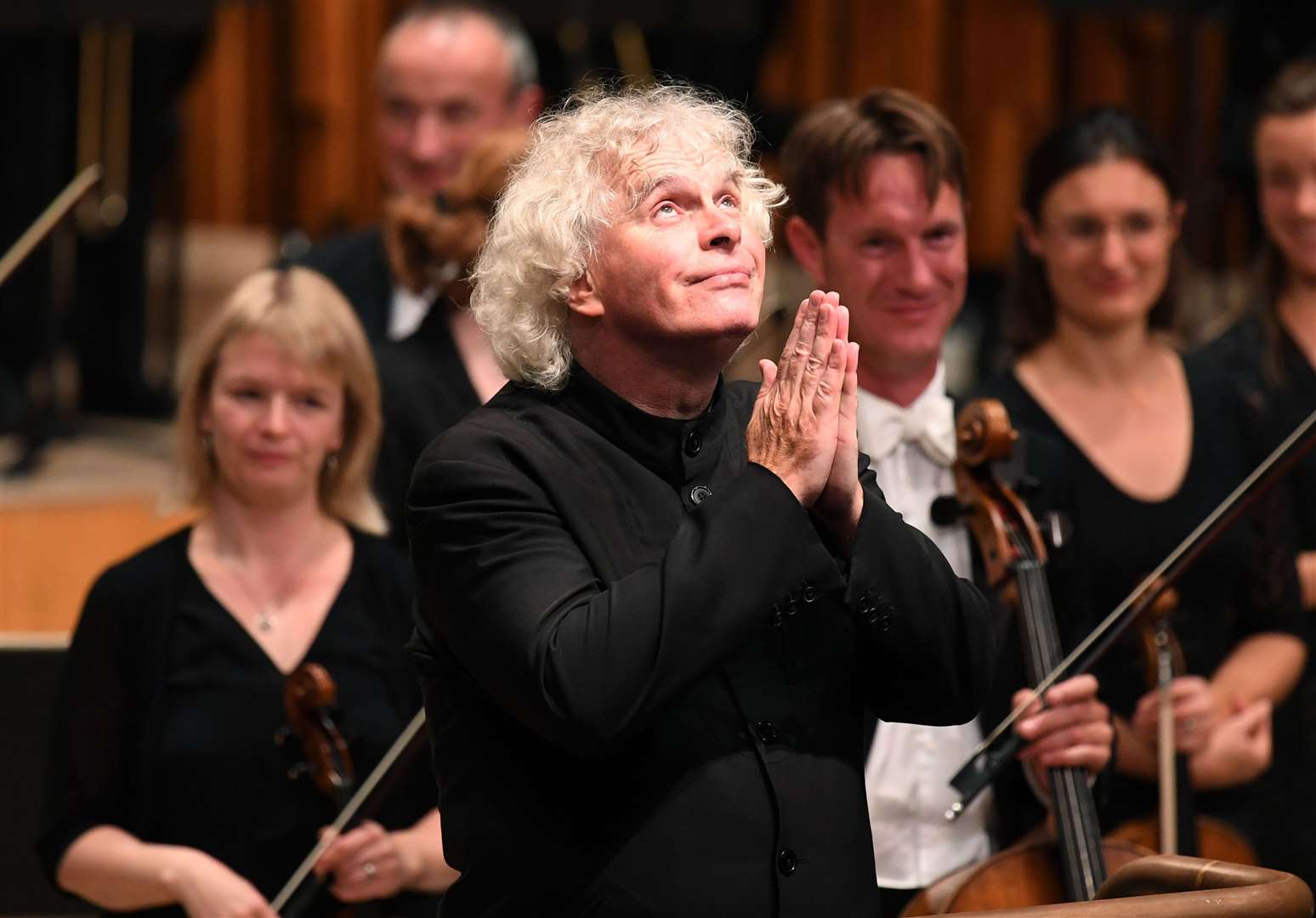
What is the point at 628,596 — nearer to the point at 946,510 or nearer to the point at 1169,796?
the point at 946,510

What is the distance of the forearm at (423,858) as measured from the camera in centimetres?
242

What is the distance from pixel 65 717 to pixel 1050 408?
1.39 m

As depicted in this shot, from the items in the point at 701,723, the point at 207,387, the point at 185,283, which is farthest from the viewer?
the point at 185,283

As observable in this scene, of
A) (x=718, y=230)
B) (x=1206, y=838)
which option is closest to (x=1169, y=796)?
(x=1206, y=838)

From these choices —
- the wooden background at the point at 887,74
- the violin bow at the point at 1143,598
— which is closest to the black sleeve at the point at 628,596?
the violin bow at the point at 1143,598

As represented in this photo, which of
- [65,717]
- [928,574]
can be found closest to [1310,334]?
[928,574]

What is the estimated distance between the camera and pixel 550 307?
180cm

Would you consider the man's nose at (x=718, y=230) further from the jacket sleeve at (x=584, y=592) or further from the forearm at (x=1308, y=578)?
the forearm at (x=1308, y=578)

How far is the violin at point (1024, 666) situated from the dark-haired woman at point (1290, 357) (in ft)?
2.45

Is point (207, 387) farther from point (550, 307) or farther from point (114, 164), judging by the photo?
point (114, 164)

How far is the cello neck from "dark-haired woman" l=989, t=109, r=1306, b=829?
0.41m

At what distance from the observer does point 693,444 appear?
177cm

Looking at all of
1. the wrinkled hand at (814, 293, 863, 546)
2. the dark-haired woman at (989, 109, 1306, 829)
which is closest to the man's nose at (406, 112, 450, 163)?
the dark-haired woman at (989, 109, 1306, 829)

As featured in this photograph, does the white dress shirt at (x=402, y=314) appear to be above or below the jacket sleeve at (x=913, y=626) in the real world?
above
